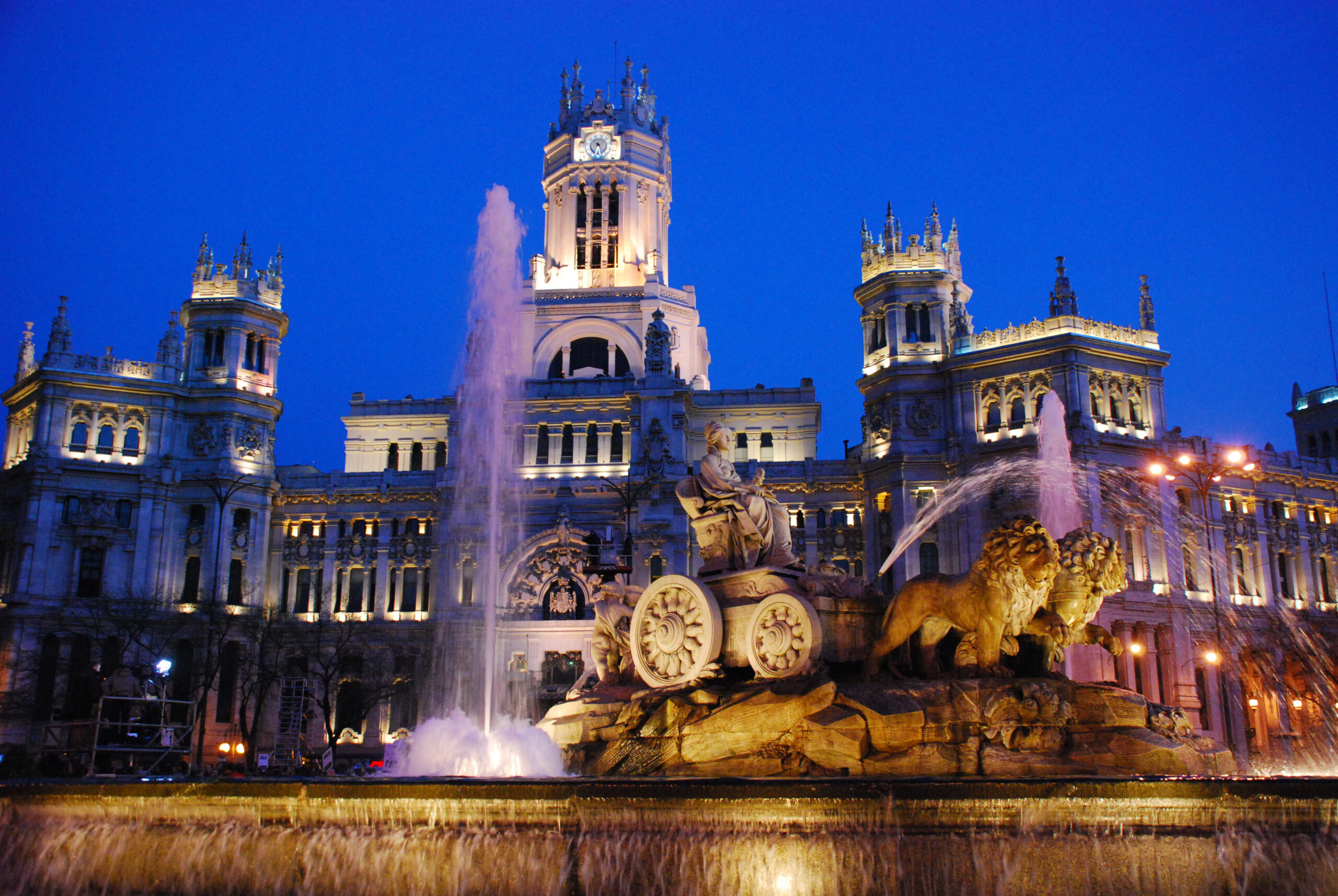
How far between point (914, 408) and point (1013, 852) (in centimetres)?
4798

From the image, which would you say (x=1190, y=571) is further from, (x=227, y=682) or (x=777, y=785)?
(x=777, y=785)

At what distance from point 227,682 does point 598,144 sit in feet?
144

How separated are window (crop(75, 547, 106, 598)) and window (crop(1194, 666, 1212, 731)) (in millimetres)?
53164

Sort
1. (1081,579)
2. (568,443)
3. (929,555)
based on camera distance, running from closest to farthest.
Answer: (1081,579)
(929,555)
(568,443)

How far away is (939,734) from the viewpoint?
43.9ft

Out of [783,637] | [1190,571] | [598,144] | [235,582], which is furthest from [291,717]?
[783,637]

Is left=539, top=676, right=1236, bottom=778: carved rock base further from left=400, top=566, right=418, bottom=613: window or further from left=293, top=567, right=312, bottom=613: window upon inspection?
left=293, top=567, right=312, bottom=613: window

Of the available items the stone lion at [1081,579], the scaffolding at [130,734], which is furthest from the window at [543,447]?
the stone lion at [1081,579]

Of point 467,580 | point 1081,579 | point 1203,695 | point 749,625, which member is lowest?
point 1203,695

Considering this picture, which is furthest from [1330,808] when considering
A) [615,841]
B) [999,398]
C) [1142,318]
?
[1142,318]

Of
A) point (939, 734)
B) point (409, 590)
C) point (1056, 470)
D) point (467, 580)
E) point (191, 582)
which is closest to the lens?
point (939, 734)

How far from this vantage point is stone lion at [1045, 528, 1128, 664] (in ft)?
48.4

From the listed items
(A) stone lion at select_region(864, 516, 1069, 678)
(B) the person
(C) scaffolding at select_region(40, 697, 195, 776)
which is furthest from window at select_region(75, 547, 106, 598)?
(A) stone lion at select_region(864, 516, 1069, 678)

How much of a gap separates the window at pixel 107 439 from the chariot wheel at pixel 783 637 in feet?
181
